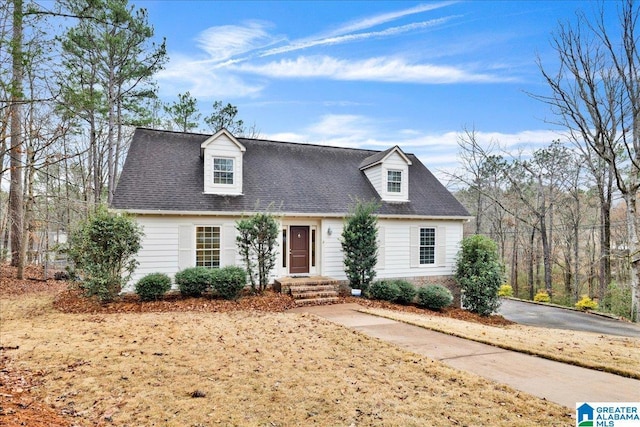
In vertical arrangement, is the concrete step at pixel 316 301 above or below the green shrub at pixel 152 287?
below

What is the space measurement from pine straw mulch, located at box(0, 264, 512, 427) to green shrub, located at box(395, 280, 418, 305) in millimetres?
295

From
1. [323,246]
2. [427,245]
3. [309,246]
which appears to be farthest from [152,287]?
[427,245]

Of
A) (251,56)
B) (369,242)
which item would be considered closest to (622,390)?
(369,242)

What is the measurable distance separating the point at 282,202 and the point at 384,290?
16.0 feet

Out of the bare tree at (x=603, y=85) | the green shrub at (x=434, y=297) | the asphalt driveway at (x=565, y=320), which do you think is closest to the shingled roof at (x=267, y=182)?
the green shrub at (x=434, y=297)

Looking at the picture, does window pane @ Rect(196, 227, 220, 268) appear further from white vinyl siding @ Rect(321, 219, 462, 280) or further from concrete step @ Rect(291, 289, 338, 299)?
white vinyl siding @ Rect(321, 219, 462, 280)

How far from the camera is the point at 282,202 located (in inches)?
515

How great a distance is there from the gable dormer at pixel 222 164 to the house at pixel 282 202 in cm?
4

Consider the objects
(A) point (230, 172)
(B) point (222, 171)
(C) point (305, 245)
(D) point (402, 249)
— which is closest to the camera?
(B) point (222, 171)

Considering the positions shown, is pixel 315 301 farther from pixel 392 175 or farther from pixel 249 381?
pixel 392 175

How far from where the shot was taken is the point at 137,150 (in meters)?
13.1

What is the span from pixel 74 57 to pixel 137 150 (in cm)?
822

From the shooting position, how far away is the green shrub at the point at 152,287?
1014 centimetres

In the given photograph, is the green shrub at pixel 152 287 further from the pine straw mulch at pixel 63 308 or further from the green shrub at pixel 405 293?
the green shrub at pixel 405 293
